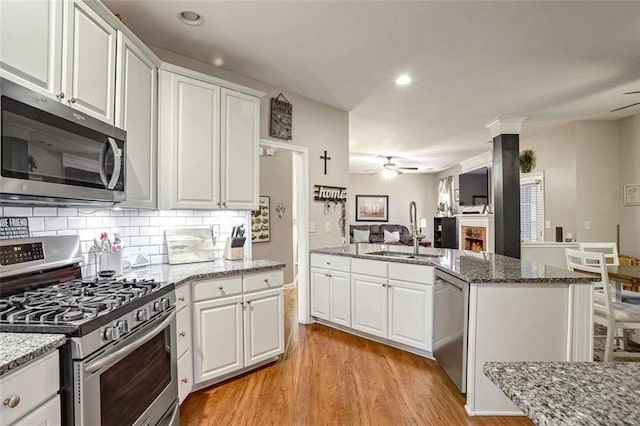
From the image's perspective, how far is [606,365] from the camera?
33.7 inches

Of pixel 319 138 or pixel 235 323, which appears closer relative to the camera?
pixel 235 323

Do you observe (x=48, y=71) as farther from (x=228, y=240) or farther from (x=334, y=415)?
(x=334, y=415)

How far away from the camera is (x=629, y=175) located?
4.64 metres

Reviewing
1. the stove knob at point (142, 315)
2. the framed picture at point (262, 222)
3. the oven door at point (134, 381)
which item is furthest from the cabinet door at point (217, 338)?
the framed picture at point (262, 222)

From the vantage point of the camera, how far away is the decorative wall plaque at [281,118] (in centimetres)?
359

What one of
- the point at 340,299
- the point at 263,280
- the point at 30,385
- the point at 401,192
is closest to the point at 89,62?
the point at 30,385

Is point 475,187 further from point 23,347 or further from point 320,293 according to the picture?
point 23,347

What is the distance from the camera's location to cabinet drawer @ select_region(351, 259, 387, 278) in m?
3.24

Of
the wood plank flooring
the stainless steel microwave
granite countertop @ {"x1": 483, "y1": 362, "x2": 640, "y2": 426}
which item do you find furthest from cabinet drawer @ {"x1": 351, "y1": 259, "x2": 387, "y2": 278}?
granite countertop @ {"x1": 483, "y1": 362, "x2": 640, "y2": 426}

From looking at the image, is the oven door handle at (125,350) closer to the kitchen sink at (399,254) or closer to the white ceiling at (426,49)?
the white ceiling at (426,49)

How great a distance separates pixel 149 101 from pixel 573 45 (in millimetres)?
3308

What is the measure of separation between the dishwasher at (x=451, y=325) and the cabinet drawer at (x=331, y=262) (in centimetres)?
103

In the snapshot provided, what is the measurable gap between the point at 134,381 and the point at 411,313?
2.23 metres

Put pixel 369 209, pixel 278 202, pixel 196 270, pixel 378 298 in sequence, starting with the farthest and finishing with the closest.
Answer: pixel 369 209 → pixel 278 202 → pixel 378 298 → pixel 196 270
